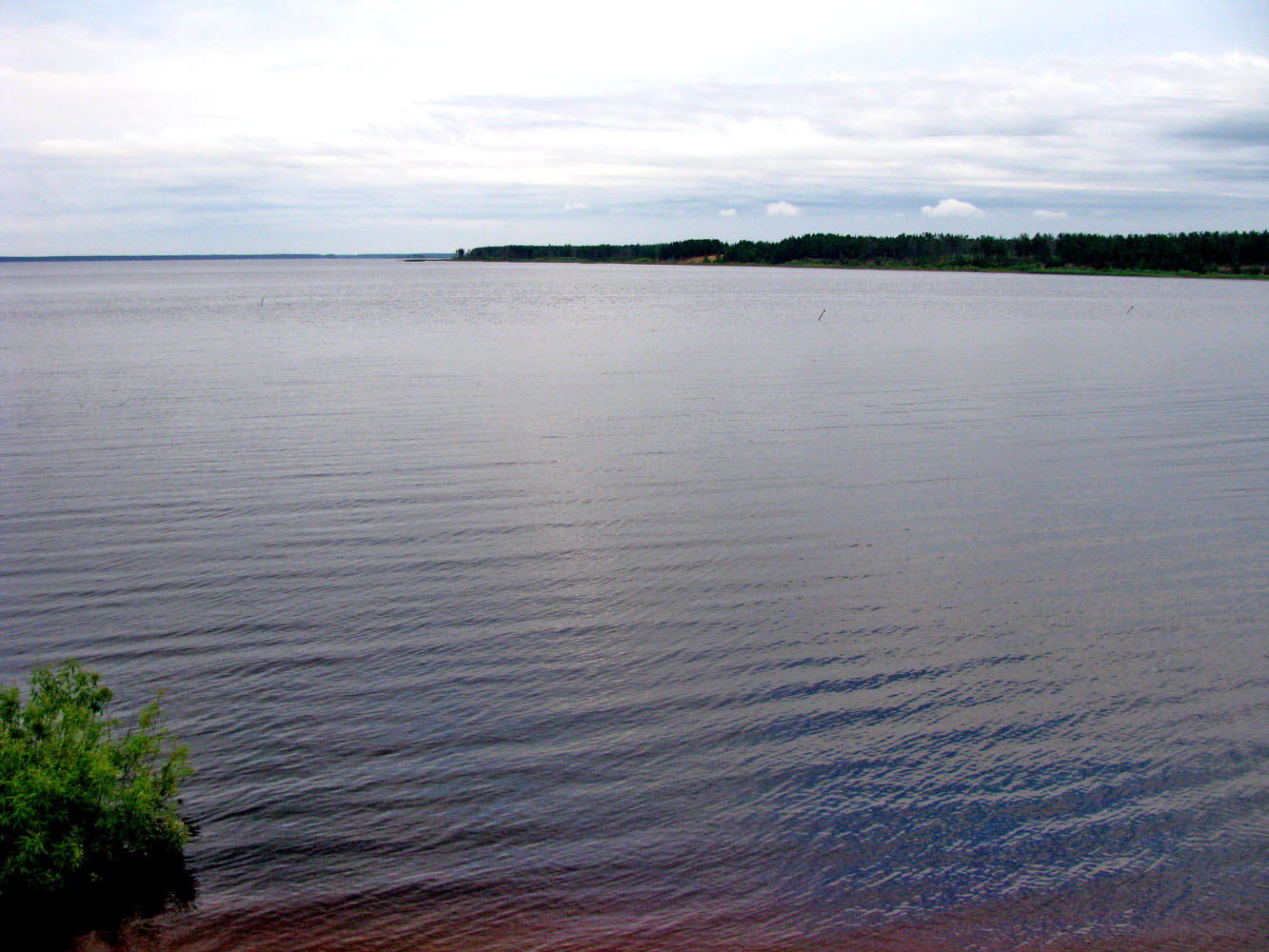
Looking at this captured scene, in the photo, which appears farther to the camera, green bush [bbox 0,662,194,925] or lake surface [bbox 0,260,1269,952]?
lake surface [bbox 0,260,1269,952]

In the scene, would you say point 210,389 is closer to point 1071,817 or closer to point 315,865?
point 315,865

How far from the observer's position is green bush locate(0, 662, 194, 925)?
802 centimetres

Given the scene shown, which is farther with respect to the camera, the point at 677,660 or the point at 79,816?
the point at 677,660

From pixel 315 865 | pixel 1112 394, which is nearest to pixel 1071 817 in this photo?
pixel 315 865

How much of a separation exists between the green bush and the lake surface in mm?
495

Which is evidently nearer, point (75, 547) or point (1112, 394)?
point (75, 547)

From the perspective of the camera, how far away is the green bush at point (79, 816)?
26.3ft

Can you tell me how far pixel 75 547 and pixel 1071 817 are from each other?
650 inches

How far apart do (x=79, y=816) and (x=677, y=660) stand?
7401mm

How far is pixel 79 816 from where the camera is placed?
841 centimetres

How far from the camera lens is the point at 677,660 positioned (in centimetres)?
1360

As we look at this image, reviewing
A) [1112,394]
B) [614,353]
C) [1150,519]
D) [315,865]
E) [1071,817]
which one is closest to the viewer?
[315,865]

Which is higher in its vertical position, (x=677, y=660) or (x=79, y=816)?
(x=79, y=816)

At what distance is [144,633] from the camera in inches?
554
